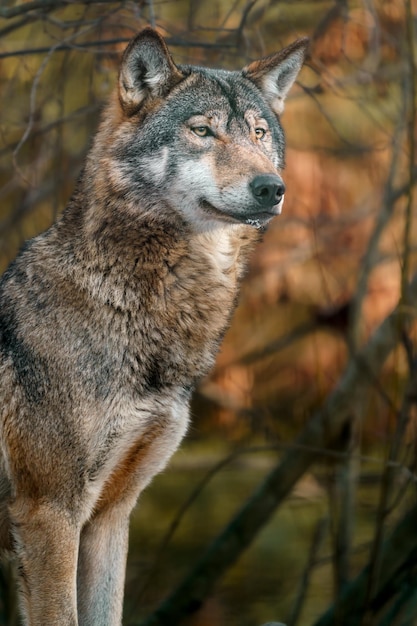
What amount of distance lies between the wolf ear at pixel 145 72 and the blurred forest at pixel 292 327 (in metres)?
0.41

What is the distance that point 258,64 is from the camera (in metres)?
4.95

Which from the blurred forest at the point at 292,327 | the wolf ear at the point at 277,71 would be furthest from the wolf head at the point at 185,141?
the blurred forest at the point at 292,327

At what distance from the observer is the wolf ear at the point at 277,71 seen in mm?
4934

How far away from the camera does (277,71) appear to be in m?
5.00

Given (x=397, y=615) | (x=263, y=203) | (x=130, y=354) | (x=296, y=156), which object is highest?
(x=263, y=203)

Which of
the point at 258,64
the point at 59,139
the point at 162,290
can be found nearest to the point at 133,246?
the point at 162,290

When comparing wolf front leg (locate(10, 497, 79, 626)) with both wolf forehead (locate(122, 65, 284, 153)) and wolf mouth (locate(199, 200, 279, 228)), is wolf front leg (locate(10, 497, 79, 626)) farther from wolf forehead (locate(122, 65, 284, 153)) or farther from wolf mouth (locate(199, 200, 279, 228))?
wolf forehead (locate(122, 65, 284, 153))

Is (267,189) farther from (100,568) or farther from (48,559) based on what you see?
(100,568)

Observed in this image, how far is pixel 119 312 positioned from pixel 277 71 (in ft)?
4.62

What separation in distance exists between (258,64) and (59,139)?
1.92m

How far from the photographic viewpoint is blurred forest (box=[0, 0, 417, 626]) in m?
5.76

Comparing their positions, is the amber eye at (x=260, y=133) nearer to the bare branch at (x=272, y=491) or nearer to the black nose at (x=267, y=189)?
the black nose at (x=267, y=189)

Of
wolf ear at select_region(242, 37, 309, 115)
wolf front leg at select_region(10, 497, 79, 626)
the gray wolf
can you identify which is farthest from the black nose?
wolf front leg at select_region(10, 497, 79, 626)

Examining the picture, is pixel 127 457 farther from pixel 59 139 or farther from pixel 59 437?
pixel 59 139
